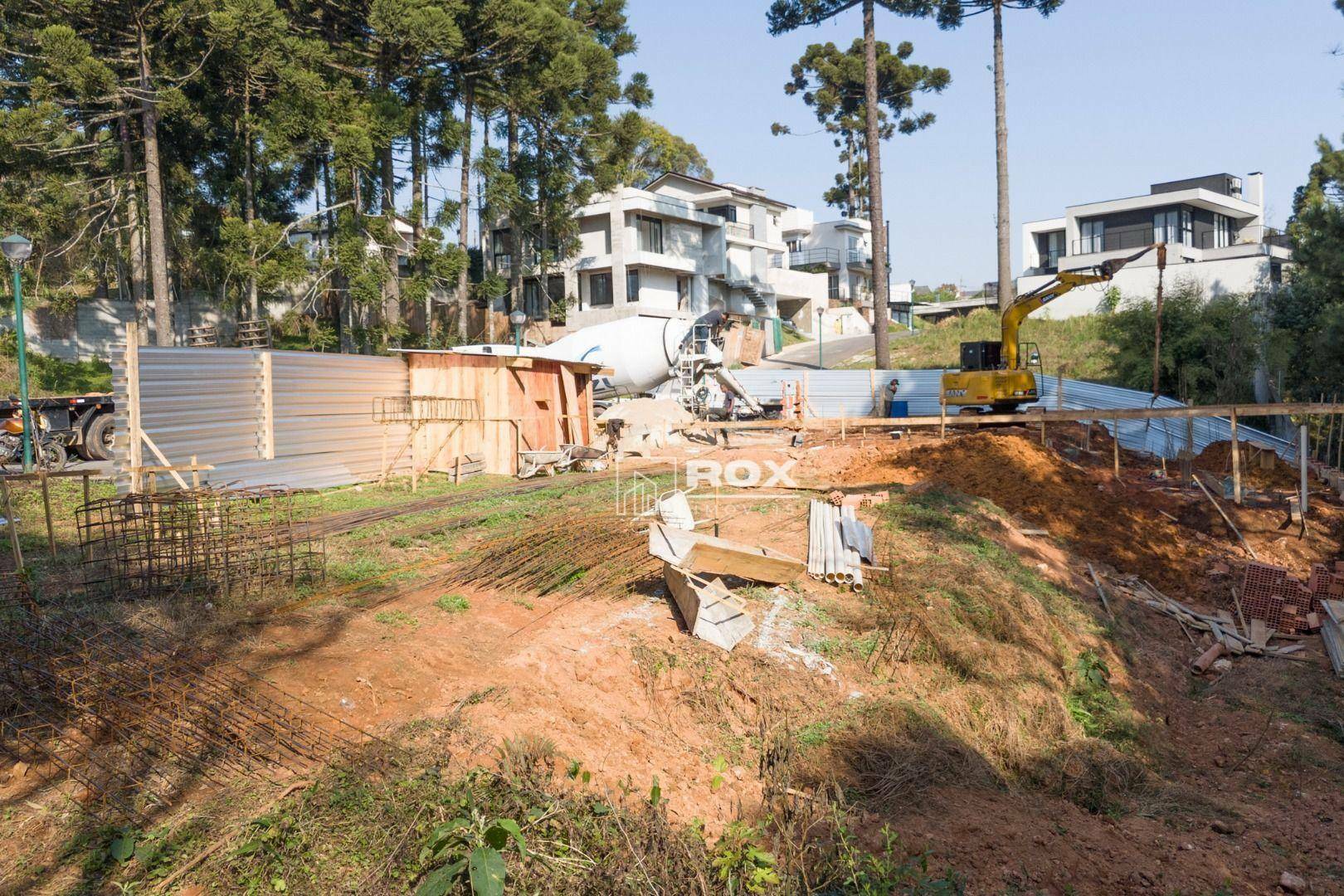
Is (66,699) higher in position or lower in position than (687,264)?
lower

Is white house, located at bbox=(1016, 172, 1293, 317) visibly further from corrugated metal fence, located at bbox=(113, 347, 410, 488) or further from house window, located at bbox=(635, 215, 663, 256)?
corrugated metal fence, located at bbox=(113, 347, 410, 488)

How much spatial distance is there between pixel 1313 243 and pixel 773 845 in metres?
19.6

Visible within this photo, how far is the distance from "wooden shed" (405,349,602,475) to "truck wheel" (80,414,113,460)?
6.33 meters

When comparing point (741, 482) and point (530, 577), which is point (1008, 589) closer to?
point (530, 577)

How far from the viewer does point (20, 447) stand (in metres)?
17.7

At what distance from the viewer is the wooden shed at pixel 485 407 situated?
17.9m

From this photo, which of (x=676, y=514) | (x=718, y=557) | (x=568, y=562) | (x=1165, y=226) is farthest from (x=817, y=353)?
(x=718, y=557)

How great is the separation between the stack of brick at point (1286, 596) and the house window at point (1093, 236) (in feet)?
117

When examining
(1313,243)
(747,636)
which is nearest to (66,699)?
(747,636)

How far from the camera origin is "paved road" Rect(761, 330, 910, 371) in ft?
125

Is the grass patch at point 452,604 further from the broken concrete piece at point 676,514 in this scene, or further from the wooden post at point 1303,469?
the wooden post at point 1303,469

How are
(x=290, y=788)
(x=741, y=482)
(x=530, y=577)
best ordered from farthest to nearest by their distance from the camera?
(x=741, y=482) < (x=530, y=577) < (x=290, y=788)

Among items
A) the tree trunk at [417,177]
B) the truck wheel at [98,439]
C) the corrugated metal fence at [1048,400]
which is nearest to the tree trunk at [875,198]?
the corrugated metal fence at [1048,400]

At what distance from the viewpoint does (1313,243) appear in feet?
62.5
